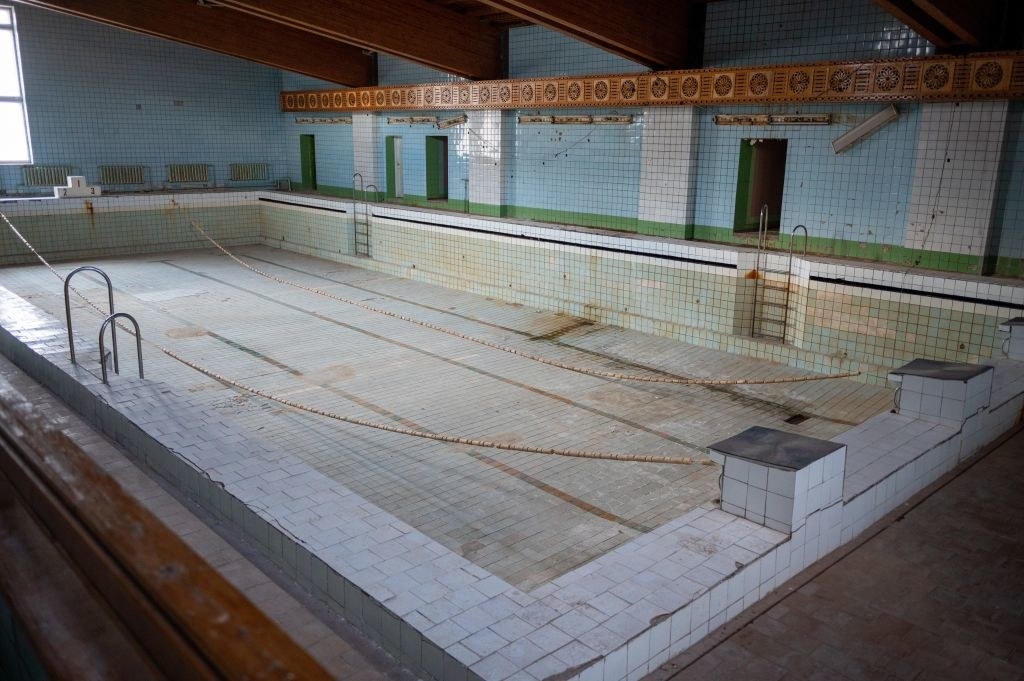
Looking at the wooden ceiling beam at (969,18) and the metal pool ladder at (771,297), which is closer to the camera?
the wooden ceiling beam at (969,18)

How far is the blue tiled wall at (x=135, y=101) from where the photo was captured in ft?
43.0

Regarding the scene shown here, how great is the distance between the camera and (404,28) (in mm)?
10172

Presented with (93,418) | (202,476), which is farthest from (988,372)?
(93,418)

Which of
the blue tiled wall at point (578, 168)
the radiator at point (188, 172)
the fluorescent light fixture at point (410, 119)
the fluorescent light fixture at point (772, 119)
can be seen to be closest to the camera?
the fluorescent light fixture at point (772, 119)

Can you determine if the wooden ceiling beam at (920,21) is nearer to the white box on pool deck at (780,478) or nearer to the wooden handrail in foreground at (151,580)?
the white box on pool deck at (780,478)

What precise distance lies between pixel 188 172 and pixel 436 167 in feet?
17.3

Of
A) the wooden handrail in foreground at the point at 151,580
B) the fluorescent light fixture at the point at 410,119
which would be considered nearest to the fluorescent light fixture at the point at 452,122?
the fluorescent light fixture at the point at 410,119

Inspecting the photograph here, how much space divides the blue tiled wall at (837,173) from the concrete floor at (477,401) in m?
1.62

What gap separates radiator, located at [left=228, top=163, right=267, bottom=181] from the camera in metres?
15.5

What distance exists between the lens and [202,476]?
4.15 meters

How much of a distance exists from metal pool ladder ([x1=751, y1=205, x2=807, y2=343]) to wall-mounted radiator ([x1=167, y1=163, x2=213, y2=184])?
11166mm

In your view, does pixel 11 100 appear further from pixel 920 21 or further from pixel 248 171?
pixel 920 21

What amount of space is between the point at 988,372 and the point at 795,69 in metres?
4.34

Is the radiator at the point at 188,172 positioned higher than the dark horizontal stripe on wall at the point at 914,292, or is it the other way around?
the radiator at the point at 188,172
